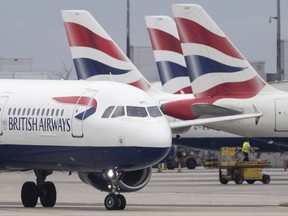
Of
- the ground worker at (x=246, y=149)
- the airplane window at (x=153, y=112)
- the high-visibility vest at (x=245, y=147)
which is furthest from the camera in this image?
the high-visibility vest at (x=245, y=147)

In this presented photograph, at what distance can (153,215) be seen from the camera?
3284 centimetres

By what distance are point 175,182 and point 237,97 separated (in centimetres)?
478

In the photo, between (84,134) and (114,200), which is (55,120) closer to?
(84,134)

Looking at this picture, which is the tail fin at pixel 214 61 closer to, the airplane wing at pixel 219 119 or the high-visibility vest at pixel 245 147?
the airplane wing at pixel 219 119

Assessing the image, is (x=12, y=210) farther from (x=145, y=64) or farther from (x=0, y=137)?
(x=145, y=64)

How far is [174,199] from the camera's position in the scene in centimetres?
4309

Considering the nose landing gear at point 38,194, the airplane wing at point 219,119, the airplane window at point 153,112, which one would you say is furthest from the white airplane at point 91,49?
the airplane window at point 153,112

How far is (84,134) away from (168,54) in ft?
120

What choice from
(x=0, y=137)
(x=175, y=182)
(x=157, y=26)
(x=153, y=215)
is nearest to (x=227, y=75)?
(x=175, y=182)

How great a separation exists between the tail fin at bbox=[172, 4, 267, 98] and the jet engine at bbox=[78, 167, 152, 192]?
65.6 ft

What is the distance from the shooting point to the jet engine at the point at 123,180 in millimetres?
36406

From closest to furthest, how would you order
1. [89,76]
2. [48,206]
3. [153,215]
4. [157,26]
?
[153,215] < [48,206] < [89,76] < [157,26]

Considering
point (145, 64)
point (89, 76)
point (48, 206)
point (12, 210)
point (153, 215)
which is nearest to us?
point (153, 215)

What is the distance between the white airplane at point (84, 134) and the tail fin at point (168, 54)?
34.4 meters
